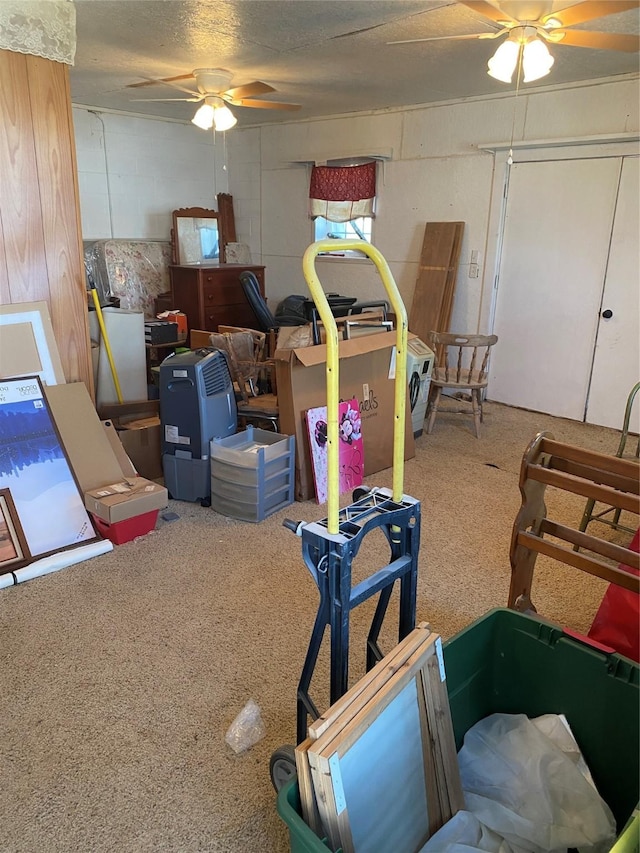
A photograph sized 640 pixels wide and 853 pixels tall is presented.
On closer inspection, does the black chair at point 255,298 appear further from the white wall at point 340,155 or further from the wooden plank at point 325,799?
the wooden plank at point 325,799

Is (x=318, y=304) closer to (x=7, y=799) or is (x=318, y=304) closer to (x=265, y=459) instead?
(x=7, y=799)

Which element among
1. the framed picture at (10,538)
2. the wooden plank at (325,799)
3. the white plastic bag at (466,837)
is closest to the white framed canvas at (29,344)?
the framed picture at (10,538)

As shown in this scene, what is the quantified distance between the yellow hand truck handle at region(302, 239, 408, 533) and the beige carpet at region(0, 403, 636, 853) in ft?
2.99

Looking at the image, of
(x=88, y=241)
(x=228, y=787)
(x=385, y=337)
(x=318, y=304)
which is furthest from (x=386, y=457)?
(x=88, y=241)

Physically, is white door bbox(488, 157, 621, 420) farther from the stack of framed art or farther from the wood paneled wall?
the stack of framed art

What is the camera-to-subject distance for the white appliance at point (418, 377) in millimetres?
4113

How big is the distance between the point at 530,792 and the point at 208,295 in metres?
5.28

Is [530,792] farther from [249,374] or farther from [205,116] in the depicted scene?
[205,116]

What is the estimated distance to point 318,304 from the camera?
1.29 m

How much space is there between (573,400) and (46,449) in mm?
3840

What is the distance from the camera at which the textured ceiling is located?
302cm

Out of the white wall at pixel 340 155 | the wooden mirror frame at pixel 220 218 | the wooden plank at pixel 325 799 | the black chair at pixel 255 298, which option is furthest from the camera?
the wooden mirror frame at pixel 220 218

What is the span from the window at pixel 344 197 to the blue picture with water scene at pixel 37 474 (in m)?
3.64

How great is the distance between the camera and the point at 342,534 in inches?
53.5
